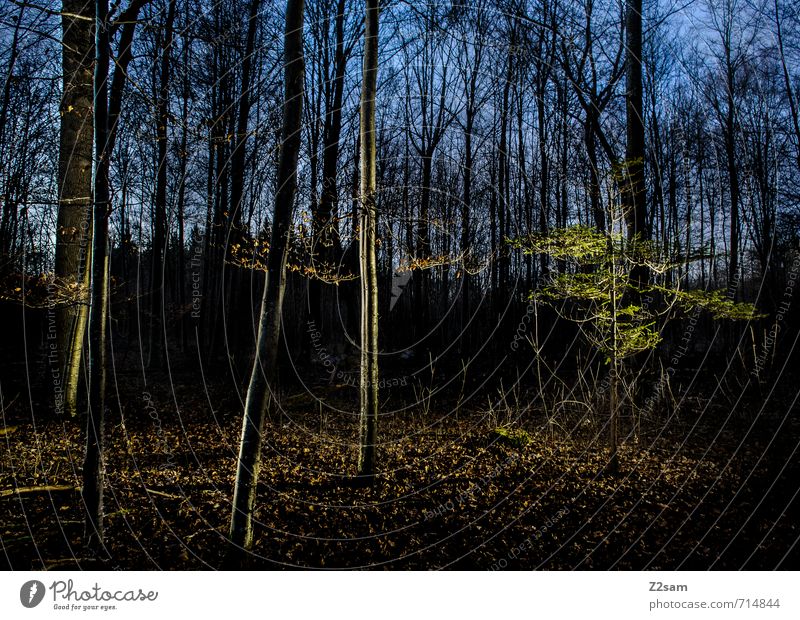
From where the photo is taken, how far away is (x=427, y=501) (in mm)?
4746

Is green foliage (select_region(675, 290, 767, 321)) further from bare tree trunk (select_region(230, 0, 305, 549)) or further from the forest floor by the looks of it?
bare tree trunk (select_region(230, 0, 305, 549))

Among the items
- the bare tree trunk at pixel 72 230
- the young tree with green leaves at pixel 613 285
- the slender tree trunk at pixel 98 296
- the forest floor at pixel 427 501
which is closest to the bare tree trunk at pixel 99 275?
the slender tree trunk at pixel 98 296

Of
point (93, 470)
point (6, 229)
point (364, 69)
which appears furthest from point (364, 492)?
point (6, 229)

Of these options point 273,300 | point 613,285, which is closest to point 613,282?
point 613,285

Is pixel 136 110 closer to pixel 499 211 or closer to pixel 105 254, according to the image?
pixel 105 254

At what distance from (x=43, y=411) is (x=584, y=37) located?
14174 millimetres

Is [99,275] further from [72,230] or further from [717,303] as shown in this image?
[717,303]

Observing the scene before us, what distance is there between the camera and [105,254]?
11.1 feet

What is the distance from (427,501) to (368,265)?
9.42 ft

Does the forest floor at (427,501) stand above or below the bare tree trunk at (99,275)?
below

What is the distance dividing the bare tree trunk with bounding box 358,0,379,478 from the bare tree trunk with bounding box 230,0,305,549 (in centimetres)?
141

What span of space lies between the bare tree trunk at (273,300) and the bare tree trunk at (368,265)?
1.41 meters

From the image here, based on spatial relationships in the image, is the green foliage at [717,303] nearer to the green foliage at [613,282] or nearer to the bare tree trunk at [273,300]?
the green foliage at [613,282]

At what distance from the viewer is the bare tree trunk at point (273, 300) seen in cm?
366
